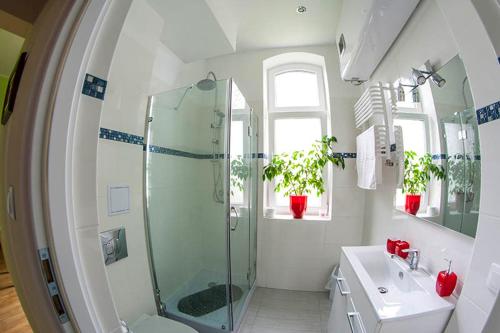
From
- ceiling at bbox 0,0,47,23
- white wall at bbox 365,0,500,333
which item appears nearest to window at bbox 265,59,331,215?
white wall at bbox 365,0,500,333

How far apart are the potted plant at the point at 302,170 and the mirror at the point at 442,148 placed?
744 mm

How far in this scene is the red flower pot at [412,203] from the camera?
1.22 meters

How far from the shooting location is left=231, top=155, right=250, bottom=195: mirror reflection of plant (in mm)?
1608

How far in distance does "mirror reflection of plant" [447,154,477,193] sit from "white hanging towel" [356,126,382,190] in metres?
0.50

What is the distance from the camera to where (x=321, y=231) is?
214 centimetres

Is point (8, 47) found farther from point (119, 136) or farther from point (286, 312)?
point (286, 312)

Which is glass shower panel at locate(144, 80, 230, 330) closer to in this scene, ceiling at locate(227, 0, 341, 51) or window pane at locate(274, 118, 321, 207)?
ceiling at locate(227, 0, 341, 51)

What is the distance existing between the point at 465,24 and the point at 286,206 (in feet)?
6.75

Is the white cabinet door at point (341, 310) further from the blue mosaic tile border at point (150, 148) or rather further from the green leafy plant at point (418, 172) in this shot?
the blue mosaic tile border at point (150, 148)

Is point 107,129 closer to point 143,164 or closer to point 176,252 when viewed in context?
point 143,164

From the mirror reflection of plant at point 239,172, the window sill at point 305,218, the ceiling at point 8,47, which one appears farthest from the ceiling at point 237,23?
the window sill at point 305,218

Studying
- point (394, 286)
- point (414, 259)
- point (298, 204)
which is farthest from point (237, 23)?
point (394, 286)

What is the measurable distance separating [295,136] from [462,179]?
168cm

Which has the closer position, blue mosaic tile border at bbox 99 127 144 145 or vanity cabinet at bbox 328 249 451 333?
vanity cabinet at bbox 328 249 451 333
